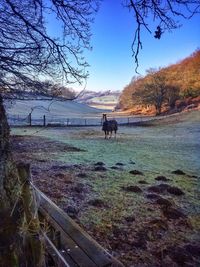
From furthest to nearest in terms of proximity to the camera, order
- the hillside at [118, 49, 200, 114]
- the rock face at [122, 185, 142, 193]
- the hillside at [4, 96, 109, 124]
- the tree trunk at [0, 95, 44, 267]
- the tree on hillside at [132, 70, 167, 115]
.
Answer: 1. the tree on hillside at [132, 70, 167, 115]
2. the hillside at [118, 49, 200, 114]
3. the hillside at [4, 96, 109, 124]
4. the rock face at [122, 185, 142, 193]
5. the tree trunk at [0, 95, 44, 267]

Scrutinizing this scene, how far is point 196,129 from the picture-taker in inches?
1366

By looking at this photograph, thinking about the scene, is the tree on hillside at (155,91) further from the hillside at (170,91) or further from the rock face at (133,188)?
the rock face at (133,188)

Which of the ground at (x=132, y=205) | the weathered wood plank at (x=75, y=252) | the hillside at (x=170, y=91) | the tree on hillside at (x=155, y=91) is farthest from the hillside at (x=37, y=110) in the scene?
the hillside at (x=170, y=91)

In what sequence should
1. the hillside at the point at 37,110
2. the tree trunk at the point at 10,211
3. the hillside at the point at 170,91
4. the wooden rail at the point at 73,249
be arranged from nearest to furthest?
the tree trunk at the point at 10,211 → the wooden rail at the point at 73,249 → the hillside at the point at 37,110 → the hillside at the point at 170,91

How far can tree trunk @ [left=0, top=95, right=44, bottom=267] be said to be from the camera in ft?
8.57

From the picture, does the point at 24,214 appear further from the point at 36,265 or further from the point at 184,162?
the point at 184,162

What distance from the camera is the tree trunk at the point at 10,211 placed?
103 inches

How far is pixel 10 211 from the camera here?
2801 mm

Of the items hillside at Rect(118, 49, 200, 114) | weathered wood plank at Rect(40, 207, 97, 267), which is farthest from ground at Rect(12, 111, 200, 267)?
hillside at Rect(118, 49, 200, 114)

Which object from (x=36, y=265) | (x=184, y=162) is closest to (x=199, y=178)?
(x=184, y=162)

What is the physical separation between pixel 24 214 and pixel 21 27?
27.5ft

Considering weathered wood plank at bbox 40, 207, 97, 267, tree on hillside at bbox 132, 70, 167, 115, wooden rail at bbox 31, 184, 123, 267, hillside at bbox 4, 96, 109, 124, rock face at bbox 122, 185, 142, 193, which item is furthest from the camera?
tree on hillside at bbox 132, 70, 167, 115

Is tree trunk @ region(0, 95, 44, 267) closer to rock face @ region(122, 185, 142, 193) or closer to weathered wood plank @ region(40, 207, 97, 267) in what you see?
weathered wood plank @ region(40, 207, 97, 267)

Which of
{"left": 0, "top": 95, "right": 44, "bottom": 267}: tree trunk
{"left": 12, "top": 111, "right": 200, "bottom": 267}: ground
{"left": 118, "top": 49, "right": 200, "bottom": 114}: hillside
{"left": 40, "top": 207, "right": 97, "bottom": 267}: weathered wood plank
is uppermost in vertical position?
{"left": 118, "top": 49, "right": 200, "bottom": 114}: hillside
